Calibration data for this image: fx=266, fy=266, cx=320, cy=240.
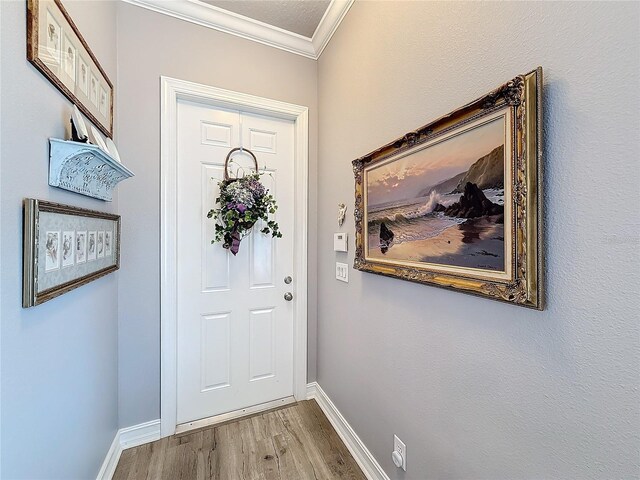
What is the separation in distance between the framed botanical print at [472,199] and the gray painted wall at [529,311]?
53mm

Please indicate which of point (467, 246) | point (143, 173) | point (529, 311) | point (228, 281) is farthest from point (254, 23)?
point (529, 311)

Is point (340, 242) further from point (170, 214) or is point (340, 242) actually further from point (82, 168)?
point (82, 168)

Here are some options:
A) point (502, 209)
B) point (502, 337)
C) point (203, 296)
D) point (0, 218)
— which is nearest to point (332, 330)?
point (203, 296)

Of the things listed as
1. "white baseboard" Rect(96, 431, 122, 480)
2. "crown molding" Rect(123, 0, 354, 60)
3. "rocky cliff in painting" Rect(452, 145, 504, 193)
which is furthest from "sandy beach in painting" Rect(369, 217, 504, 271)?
"white baseboard" Rect(96, 431, 122, 480)

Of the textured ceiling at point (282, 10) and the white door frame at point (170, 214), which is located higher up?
the textured ceiling at point (282, 10)

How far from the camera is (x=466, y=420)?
923 millimetres

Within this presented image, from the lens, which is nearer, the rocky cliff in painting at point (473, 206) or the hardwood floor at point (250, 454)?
the rocky cliff in painting at point (473, 206)

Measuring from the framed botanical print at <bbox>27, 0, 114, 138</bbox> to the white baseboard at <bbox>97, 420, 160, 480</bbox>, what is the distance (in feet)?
5.65

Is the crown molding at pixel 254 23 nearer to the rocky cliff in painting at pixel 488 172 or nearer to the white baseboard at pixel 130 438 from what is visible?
the rocky cliff in painting at pixel 488 172

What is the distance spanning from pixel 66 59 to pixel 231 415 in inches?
84.4

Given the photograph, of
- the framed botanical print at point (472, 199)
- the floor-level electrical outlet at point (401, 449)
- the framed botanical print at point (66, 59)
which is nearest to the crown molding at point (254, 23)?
the framed botanical print at point (66, 59)

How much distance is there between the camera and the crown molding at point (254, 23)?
1645 mm

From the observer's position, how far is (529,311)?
74cm

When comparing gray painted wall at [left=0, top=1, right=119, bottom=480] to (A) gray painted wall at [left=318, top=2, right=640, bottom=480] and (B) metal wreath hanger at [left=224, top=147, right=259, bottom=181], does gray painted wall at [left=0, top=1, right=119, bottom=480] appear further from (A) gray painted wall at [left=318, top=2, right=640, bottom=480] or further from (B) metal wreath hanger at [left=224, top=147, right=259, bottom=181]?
(A) gray painted wall at [left=318, top=2, right=640, bottom=480]
